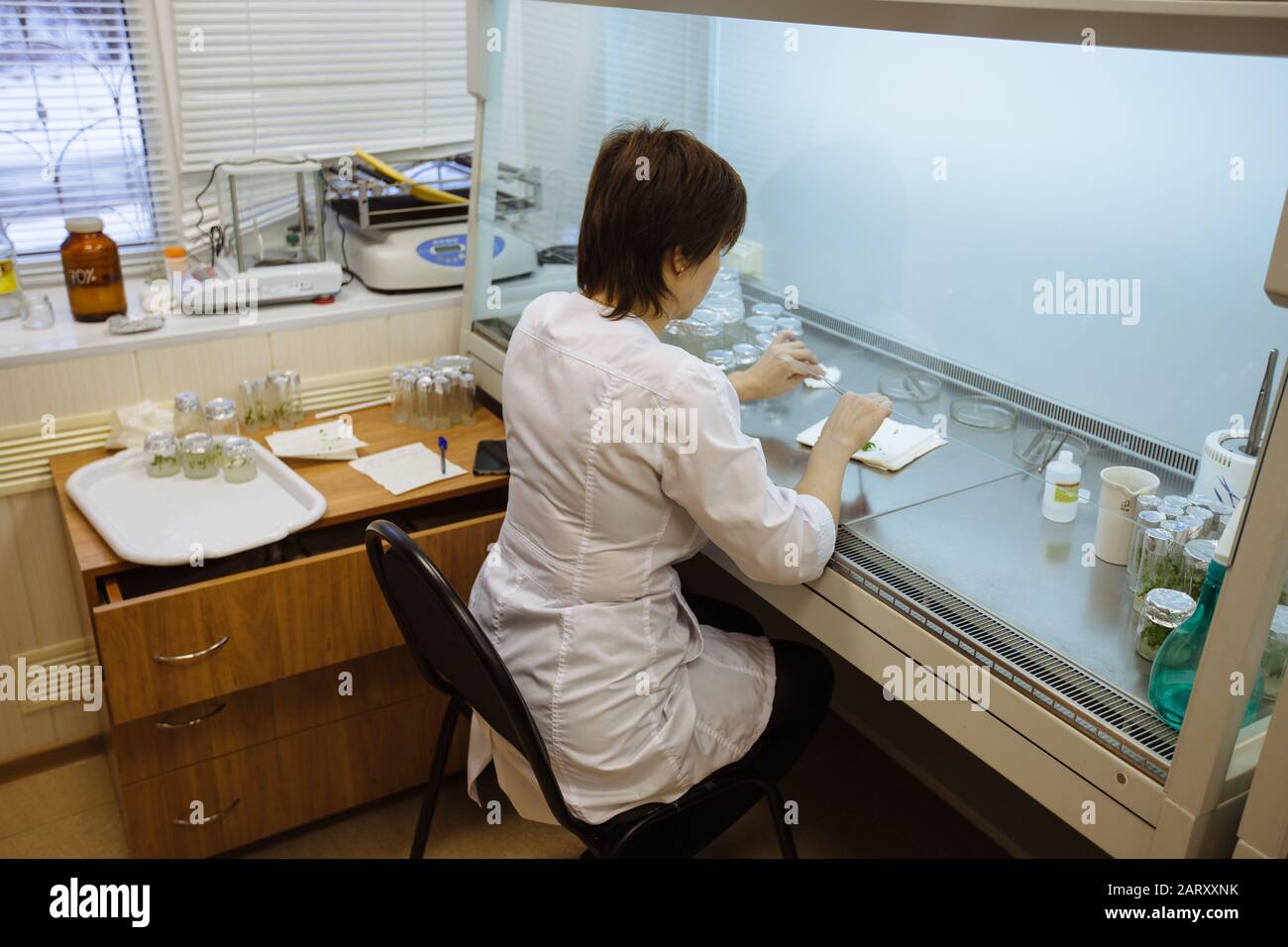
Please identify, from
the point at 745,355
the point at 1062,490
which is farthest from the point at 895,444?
the point at 745,355

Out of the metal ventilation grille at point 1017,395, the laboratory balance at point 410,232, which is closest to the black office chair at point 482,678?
the metal ventilation grille at point 1017,395

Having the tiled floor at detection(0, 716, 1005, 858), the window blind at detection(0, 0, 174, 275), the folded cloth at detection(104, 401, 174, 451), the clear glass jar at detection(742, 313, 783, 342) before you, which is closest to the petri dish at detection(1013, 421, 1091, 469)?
the clear glass jar at detection(742, 313, 783, 342)

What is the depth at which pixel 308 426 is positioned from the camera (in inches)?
87.5

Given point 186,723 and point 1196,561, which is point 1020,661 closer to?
point 1196,561

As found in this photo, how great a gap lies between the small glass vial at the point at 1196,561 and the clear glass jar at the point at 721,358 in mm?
883

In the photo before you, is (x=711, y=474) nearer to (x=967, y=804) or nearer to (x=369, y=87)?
(x=967, y=804)

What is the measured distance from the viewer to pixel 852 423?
61.9 inches

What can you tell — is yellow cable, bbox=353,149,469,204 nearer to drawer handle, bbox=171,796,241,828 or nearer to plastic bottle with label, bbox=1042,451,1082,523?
drawer handle, bbox=171,796,241,828

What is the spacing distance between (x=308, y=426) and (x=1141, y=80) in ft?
5.18

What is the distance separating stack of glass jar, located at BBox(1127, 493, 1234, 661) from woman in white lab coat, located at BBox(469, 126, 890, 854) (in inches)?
14.7

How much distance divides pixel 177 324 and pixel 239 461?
39 centimetres

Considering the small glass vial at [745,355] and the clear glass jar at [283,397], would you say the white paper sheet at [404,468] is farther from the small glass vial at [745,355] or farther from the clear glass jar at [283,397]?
the small glass vial at [745,355]

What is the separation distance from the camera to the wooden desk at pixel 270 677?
1721mm
